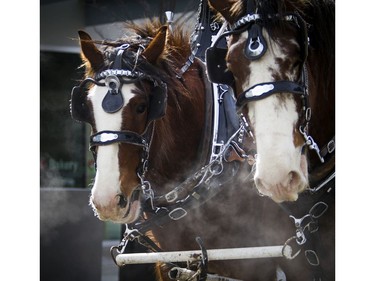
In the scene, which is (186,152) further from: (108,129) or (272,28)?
(272,28)

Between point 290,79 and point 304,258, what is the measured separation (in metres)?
0.42

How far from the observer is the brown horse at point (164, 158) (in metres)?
A: 1.64

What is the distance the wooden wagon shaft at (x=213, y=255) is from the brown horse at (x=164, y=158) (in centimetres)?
3

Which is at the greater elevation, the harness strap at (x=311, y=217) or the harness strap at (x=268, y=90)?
the harness strap at (x=268, y=90)

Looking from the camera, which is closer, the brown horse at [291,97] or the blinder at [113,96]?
the brown horse at [291,97]

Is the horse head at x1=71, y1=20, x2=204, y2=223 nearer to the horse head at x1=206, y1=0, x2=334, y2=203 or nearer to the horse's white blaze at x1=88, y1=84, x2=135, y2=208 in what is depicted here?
the horse's white blaze at x1=88, y1=84, x2=135, y2=208

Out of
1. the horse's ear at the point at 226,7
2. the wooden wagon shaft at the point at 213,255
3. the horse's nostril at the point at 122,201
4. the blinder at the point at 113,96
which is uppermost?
the horse's ear at the point at 226,7

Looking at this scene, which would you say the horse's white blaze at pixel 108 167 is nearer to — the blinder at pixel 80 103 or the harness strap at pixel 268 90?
the blinder at pixel 80 103

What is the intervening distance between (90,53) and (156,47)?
17 cm

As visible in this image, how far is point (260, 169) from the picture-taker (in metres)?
1.42

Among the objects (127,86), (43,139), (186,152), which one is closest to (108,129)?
(127,86)

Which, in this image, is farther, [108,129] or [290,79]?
[108,129]

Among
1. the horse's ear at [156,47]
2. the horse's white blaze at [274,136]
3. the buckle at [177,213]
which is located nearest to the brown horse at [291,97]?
the horse's white blaze at [274,136]

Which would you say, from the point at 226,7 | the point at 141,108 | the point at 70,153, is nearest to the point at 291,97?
the point at 226,7
